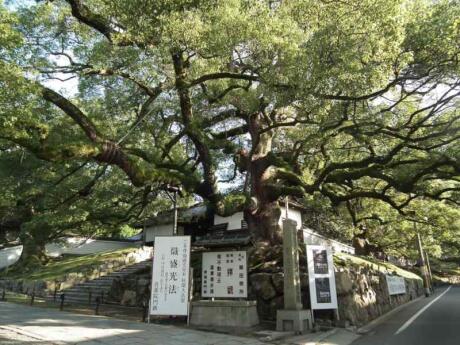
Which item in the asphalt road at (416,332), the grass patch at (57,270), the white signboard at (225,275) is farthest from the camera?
the grass patch at (57,270)

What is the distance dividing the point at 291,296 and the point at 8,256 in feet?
88.8

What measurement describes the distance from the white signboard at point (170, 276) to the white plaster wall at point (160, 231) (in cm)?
1427

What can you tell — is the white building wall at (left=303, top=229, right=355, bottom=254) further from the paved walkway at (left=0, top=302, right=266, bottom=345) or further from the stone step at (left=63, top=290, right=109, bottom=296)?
the paved walkway at (left=0, top=302, right=266, bottom=345)

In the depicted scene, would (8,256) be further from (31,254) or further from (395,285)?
(395,285)

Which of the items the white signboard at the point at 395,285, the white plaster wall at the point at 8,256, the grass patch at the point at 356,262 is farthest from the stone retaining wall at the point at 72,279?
the white signboard at the point at 395,285

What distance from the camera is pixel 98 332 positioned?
9.12 meters

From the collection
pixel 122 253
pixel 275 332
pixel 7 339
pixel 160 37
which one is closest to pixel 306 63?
pixel 160 37

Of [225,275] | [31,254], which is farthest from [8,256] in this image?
[225,275]

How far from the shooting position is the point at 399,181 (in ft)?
43.5

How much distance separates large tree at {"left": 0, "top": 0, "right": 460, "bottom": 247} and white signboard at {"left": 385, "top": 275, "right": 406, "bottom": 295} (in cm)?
605

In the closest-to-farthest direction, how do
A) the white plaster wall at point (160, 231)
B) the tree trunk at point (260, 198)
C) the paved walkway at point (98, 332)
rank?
the paved walkway at point (98, 332), the tree trunk at point (260, 198), the white plaster wall at point (160, 231)

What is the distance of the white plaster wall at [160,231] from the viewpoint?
2581 cm

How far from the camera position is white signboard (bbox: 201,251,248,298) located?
11.6 meters

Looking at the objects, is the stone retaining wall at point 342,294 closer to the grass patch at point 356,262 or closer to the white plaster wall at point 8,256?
the grass patch at point 356,262
